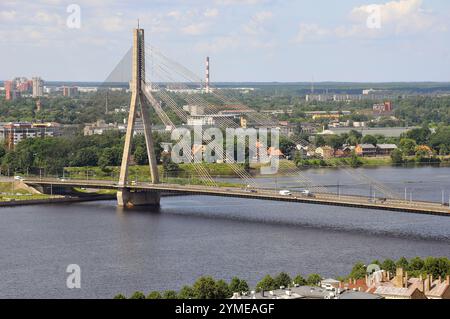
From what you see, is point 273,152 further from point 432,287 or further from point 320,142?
point 432,287

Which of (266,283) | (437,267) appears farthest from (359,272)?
(266,283)

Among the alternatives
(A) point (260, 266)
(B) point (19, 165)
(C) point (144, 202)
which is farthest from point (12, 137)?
(A) point (260, 266)

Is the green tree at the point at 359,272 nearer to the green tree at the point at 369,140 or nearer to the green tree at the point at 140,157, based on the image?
the green tree at the point at 140,157

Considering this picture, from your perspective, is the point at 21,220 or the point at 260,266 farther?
the point at 21,220

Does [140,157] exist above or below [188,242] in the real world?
above

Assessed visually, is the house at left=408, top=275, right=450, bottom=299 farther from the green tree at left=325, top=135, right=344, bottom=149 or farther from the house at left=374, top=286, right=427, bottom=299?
the green tree at left=325, top=135, right=344, bottom=149

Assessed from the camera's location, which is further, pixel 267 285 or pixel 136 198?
pixel 136 198

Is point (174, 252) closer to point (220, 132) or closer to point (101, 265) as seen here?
point (101, 265)

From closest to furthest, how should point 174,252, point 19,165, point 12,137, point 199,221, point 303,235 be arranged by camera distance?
1. point 174,252
2. point 303,235
3. point 199,221
4. point 19,165
5. point 12,137
